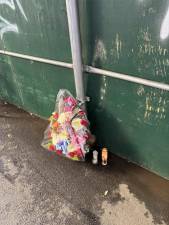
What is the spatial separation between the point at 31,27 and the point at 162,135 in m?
1.49

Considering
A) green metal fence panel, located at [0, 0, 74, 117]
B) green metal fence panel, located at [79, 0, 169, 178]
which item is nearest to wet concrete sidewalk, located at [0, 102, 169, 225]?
green metal fence panel, located at [79, 0, 169, 178]

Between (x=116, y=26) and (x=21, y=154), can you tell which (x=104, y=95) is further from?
(x=21, y=154)

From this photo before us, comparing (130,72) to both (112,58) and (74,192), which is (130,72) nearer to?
(112,58)

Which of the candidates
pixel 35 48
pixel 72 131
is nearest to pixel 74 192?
pixel 72 131

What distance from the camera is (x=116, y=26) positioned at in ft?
4.83

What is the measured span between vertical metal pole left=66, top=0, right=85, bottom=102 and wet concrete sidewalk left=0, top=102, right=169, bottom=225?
71 centimetres

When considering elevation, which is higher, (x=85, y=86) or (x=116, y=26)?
(x=116, y=26)

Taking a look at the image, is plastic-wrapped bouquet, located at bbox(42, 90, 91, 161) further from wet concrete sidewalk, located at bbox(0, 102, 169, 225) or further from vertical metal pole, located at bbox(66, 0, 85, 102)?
wet concrete sidewalk, located at bbox(0, 102, 169, 225)

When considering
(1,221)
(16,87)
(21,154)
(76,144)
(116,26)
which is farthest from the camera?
A: (16,87)

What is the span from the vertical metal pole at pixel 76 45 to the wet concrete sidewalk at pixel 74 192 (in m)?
0.71

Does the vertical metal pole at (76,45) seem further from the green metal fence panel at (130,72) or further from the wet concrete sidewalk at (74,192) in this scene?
the wet concrete sidewalk at (74,192)

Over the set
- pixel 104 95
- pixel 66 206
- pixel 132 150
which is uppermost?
pixel 104 95

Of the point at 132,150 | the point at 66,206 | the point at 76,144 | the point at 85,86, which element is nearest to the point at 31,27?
the point at 85,86

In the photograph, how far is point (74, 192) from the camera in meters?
1.82
